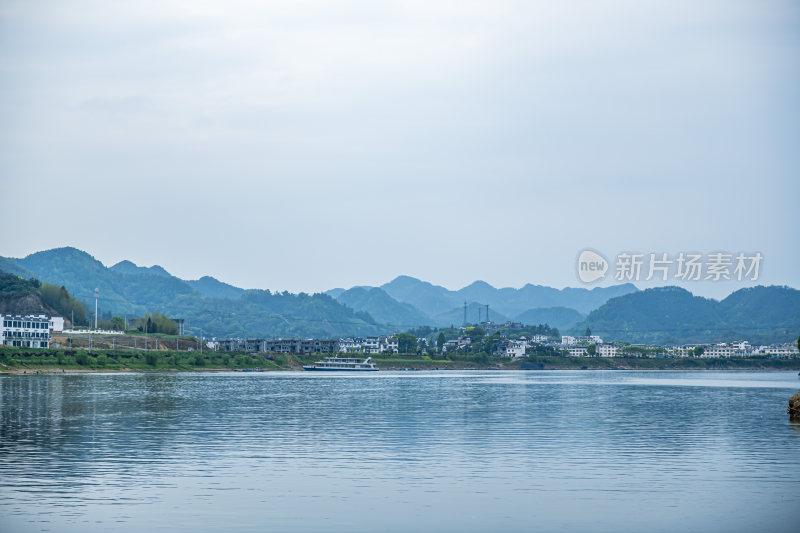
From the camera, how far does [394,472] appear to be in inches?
1315

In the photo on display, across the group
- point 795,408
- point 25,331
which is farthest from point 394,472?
point 25,331

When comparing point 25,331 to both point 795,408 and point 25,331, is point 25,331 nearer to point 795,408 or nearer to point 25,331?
point 25,331

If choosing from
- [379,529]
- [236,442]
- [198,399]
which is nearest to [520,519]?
[379,529]

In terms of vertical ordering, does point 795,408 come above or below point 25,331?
below

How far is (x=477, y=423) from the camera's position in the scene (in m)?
55.5

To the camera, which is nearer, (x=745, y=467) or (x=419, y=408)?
(x=745, y=467)

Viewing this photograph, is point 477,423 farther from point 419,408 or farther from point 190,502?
point 190,502

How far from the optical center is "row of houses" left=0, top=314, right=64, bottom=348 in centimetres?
17950

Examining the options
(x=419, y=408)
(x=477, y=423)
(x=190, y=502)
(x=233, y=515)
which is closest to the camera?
(x=233, y=515)

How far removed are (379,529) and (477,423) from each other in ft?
107

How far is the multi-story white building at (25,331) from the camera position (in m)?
180

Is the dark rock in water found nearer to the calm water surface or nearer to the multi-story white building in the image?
the calm water surface

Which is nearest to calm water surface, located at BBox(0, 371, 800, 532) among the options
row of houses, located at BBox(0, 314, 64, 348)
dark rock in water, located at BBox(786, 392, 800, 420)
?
dark rock in water, located at BBox(786, 392, 800, 420)

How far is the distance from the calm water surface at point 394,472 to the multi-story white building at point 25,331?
5035 inches
